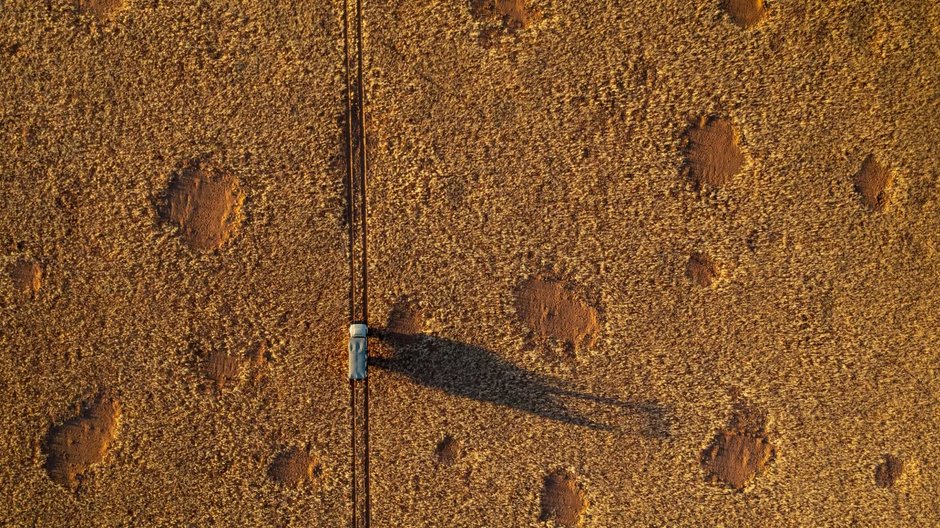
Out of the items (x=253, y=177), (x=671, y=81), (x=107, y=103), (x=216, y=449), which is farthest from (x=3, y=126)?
(x=671, y=81)

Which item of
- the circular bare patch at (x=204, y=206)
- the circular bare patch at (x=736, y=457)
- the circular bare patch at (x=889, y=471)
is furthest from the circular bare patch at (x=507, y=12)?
the circular bare patch at (x=889, y=471)

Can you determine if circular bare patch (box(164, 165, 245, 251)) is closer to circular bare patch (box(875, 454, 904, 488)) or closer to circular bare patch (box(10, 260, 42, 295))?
circular bare patch (box(10, 260, 42, 295))

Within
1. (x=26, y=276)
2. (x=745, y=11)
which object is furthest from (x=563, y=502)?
(x=26, y=276)

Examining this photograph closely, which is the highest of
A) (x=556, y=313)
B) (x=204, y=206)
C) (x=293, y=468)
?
(x=204, y=206)

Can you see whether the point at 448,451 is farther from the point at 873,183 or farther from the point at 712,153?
the point at 873,183

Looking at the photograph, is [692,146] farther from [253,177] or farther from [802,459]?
[253,177]

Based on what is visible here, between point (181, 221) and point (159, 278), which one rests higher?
point (181, 221)
